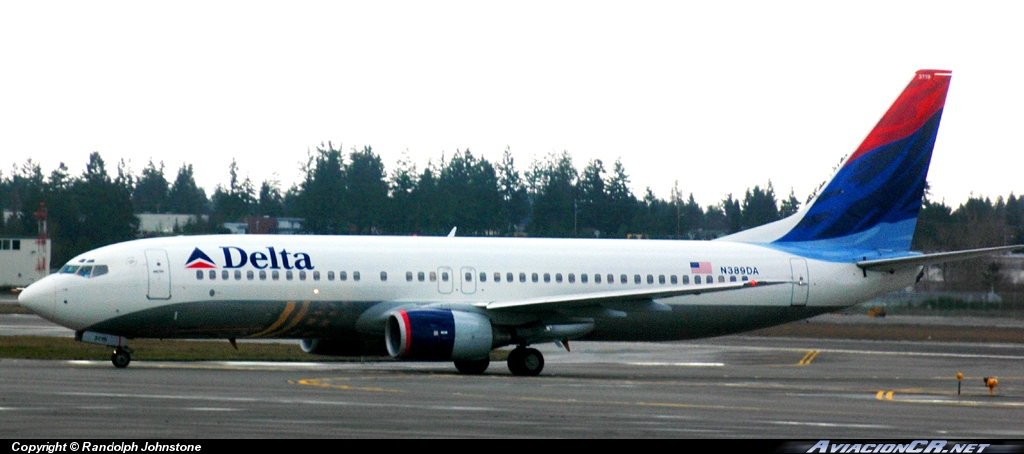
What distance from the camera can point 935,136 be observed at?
129 feet

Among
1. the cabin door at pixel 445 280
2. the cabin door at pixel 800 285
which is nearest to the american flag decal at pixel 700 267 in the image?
the cabin door at pixel 800 285

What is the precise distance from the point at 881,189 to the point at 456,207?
96.7 m

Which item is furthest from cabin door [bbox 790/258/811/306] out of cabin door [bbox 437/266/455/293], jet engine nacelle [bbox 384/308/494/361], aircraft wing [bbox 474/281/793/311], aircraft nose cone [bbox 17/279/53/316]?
aircraft nose cone [bbox 17/279/53/316]

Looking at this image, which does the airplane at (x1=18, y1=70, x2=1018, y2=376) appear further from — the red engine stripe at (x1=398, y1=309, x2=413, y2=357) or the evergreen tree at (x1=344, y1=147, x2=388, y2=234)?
the evergreen tree at (x1=344, y1=147, x2=388, y2=234)

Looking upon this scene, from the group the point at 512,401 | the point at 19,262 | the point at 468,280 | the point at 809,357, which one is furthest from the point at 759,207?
the point at 512,401

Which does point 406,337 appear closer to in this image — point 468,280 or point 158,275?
point 468,280

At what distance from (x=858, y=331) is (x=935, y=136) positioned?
20801mm

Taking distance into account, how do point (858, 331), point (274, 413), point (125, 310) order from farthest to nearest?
point (858, 331), point (125, 310), point (274, 413)

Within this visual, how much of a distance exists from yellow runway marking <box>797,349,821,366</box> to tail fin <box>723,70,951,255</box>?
12.9 ft

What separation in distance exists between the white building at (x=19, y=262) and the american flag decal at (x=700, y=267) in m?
74.0

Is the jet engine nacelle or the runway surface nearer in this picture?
the runway surface

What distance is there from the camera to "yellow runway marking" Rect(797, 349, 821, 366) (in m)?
40.4
